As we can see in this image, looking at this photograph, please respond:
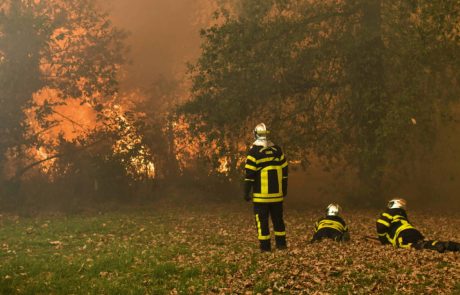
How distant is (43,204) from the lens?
98.2ft

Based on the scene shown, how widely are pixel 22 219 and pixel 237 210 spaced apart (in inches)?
359

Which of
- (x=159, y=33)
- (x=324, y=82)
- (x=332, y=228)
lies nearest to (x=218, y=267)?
(x=332, y=228)

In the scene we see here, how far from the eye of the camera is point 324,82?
24641 millimetres

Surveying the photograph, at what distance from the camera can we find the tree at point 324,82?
22.7 metres

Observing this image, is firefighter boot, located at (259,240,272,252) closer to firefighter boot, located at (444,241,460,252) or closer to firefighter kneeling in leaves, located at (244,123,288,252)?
firefighter kneeling in leaves, located at (244,123,288,252)

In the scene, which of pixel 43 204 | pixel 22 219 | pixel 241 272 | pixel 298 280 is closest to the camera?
pixel 298 280

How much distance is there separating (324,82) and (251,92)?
2974 millimetres

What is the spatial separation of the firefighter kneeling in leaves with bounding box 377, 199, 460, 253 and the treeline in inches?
334

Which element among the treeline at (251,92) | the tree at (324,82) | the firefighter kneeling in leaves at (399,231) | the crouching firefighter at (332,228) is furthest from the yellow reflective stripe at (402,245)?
the tree at (324,82)

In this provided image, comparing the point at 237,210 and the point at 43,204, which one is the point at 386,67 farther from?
the point at 43,204

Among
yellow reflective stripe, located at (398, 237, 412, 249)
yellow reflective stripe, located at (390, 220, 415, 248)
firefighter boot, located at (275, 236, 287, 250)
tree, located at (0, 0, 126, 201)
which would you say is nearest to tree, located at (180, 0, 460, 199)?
tree, located at (0, 0, 126, 201)

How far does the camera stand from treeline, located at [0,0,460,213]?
22609mm

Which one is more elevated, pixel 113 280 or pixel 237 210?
pixel 237 210

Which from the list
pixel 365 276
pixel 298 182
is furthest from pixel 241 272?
pixel 298 182
